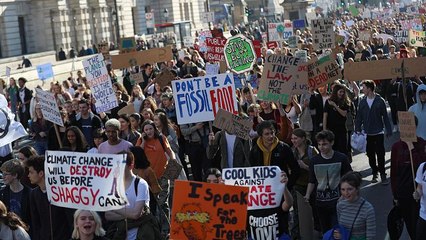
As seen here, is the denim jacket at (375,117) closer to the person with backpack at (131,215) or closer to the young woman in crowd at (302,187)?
the young woman in crowd at (302,187)

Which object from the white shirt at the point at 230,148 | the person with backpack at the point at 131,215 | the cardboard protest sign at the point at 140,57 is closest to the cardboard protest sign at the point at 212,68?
the cardboard protest sign at the point at 140,57

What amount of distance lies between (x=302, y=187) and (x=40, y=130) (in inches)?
293

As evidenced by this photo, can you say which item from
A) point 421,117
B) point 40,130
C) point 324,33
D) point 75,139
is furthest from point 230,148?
point 324,33

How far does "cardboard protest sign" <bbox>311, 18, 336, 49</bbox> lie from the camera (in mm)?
23734

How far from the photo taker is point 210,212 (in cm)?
796

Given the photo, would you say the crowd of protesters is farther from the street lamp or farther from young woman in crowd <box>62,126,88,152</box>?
the street lamp

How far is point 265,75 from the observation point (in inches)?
575

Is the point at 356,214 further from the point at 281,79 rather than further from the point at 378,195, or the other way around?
the point at 281,79

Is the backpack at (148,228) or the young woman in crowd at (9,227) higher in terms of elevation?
the young woman in crowd at (9,227)

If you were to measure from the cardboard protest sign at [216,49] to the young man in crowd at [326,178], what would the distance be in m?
12.1

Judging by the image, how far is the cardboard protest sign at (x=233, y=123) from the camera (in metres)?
11.8

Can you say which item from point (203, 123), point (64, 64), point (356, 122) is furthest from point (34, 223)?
point (64, 64)

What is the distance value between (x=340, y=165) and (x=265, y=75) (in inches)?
194

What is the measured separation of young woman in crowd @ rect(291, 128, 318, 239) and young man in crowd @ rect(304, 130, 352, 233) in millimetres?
161
